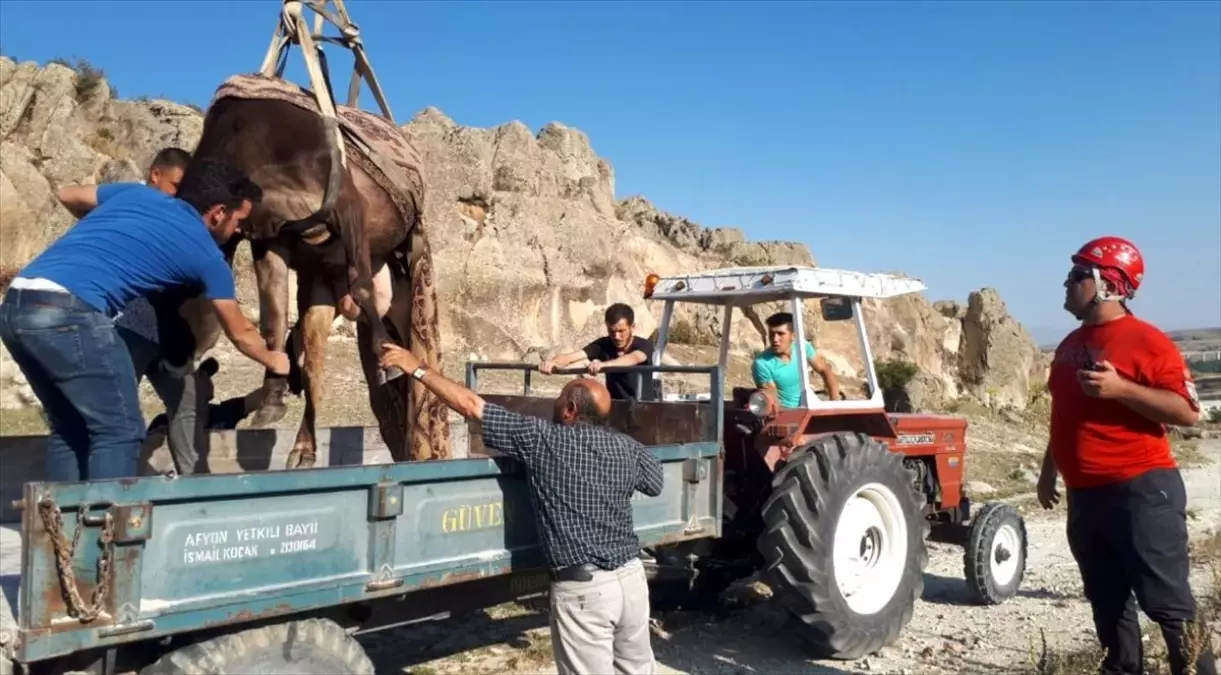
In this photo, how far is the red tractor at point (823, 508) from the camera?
5016mm

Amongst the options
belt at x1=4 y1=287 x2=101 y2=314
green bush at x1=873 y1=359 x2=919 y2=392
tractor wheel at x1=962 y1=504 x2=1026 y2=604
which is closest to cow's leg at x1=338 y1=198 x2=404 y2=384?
belt at x1=4 y1=287 x2=101 y2=314

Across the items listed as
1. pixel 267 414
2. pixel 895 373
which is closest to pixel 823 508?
pixel 267 414

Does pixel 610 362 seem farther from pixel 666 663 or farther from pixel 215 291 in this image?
pixel 215 291

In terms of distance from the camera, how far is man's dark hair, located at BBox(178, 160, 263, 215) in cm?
449

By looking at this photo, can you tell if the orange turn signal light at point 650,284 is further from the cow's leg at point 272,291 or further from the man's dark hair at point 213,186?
the man's dark hair at point 213,186

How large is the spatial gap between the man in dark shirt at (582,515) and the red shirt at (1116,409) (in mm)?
1678

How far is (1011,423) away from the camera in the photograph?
75.8ft

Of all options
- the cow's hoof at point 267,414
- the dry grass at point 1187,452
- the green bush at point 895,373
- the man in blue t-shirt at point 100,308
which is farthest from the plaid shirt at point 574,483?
the green bush at point 895,373

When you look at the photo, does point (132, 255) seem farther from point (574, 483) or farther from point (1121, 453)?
point (1121, 453)

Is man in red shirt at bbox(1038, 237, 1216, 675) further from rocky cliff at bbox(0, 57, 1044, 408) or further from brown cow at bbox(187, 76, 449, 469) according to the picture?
rocky cliff at bbox(0, 57, 1044, 408)

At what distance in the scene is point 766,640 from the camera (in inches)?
225

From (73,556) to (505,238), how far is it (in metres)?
19.9

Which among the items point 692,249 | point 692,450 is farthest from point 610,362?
point 692,249

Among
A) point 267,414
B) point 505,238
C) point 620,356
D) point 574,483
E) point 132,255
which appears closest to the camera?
point 132,255
